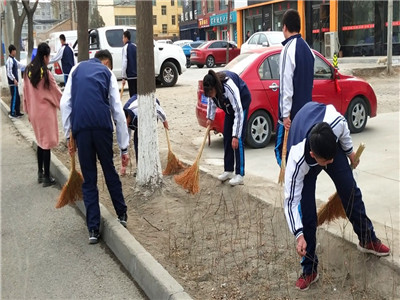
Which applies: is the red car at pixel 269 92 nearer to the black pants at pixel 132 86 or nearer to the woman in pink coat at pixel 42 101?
the black pants at pixel 132 86

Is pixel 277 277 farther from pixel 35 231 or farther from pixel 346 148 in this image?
pixel 35 231

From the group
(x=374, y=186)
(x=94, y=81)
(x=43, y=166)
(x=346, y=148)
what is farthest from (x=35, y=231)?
(x=374, y=186)

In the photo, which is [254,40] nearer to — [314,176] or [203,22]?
[314,176]

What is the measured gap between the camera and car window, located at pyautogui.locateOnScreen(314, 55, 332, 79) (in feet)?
27.9

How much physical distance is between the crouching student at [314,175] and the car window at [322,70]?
5.11 m

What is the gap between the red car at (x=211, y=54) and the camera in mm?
27875

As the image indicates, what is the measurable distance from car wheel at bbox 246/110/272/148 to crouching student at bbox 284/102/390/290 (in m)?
4.45

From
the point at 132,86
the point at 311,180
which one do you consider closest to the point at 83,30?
the point at 132,86

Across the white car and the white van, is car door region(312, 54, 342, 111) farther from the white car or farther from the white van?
the white car

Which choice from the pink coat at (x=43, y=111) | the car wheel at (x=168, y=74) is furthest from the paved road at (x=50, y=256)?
the car wheel at (x=168, y=74)

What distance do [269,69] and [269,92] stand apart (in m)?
0.43

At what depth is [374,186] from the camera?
5.86 metres

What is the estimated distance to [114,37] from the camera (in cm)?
1684

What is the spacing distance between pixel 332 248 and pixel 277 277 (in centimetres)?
56
